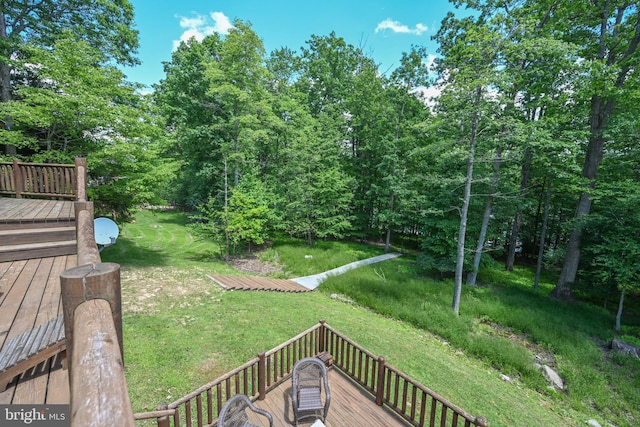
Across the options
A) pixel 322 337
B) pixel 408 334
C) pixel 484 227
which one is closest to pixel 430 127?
pixel 484 227

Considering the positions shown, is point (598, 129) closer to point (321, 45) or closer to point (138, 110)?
point (138, 110)

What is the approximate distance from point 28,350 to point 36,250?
122 inches

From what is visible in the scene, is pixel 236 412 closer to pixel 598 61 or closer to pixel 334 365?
pixel 334 365

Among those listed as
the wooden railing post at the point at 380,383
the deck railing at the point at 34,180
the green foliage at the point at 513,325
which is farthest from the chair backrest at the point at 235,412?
the green foliage at the point at 513,325

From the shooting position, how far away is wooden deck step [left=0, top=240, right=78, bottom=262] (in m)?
4.02

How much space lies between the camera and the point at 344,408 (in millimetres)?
4426

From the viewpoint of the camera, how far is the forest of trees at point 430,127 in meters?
8.41

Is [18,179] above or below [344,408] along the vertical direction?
above

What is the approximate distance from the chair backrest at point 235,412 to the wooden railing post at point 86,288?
9.80ft

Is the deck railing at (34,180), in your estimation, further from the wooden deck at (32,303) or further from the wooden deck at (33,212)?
the wooden deck at (32,303)

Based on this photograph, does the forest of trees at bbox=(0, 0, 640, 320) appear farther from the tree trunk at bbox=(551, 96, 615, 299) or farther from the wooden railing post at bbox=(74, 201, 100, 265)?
the wooden railing post at bbox=(74, 201, 100, 265)

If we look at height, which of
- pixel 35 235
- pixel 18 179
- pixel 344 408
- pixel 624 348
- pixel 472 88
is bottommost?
pixel 624 348

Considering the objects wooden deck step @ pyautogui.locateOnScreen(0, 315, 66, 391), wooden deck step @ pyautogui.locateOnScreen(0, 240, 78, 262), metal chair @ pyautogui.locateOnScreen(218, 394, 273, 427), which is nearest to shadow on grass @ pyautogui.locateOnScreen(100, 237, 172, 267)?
→ wooden deck step @ pyautogui.locateOnScreen(0, 240, 78, 262)

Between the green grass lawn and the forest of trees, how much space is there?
1717 mm
